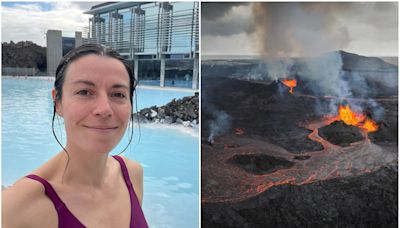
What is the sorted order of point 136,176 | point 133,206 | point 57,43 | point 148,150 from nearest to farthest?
point 133,206
point 136,176
point 57,43
point 148,150

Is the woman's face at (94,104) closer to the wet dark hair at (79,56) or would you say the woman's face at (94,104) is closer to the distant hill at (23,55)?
the wet dark hair at (79,56)

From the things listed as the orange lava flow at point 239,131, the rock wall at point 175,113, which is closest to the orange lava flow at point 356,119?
the orange lava flow at point 239,131

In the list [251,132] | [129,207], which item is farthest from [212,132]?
[129,207]

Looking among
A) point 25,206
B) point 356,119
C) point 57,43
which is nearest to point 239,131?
point 356,119

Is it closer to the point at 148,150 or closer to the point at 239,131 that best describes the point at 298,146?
the point at 239,131

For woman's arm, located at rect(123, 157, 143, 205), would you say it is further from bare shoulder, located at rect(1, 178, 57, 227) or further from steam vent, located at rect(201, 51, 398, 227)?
steam vent, located at rect(201, 51, 398, 227)

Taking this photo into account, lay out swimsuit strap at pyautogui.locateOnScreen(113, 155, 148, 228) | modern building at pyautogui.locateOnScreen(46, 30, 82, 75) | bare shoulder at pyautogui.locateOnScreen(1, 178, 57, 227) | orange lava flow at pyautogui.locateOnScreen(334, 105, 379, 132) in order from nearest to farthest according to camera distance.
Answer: bare shoulder at pyautogui.locateOnScreen(1, 178, 57, 227) → swimsuit strap at pyautogui.locateOnScreen(113, 155, 148, 228) → modern building at pyautogui.locateOnScreen(46, 30, 82, 75) → orange lava flow at pyautogui.locateOnScreen(334, 105, 379, 132)

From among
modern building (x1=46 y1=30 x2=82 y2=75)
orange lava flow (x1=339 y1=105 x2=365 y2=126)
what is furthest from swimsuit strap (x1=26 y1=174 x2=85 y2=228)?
orange lava flow (x1=339 y1=105 x2=365 y2=126)
